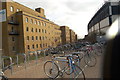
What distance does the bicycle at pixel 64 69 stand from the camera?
11.8 ft

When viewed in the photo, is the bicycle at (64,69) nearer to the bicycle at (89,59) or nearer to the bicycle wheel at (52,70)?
the bicycle wheel at (52,70)

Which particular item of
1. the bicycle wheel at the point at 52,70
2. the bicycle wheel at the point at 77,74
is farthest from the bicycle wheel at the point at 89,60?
the bicycle wheel at the point at 52,70

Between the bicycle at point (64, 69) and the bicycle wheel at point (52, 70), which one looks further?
the bicycle wheel at point (52, 70)

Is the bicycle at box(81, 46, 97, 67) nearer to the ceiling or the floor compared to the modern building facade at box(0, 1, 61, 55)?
nearer to the floor

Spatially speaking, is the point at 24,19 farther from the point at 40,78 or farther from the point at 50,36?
the point at 40,78

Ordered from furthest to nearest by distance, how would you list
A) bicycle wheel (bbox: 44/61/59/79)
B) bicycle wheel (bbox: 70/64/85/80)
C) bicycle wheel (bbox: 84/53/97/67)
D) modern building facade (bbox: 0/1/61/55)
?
modern building facade (bbox: 0/1/61/55) → bicycle wheel (bbox: 84/53/97/67) → bicycle wheel (bbox: 44/61/59/79) → bicycle wheel (bbox: 70/64/85/80)

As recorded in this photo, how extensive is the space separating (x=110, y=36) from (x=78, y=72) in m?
3.17

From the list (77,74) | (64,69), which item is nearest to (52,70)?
(64,69)

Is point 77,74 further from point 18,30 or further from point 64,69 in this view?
point 18,30

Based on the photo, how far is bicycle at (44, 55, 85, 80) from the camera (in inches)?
142

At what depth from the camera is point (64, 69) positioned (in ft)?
13.1

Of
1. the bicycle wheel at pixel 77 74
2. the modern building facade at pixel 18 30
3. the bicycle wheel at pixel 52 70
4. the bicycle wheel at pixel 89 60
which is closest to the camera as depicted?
the bicycle wheel at pixel 77 74

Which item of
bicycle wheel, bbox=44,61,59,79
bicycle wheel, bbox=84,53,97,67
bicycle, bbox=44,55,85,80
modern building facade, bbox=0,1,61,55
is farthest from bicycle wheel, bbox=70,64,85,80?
modern building facade, bbox=0,1,61,55

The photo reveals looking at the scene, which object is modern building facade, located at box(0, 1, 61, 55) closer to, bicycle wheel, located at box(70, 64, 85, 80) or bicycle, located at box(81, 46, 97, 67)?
bicycle, located at box(81, 46, 97, 67)
